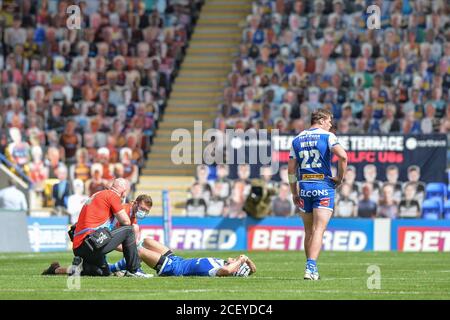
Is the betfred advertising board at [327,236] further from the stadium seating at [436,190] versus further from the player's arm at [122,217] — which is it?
the player's arm at [122,217]

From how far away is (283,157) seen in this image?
3341cm

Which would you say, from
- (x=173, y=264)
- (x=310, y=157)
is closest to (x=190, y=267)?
(x=173, y=264)

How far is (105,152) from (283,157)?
5.02 m

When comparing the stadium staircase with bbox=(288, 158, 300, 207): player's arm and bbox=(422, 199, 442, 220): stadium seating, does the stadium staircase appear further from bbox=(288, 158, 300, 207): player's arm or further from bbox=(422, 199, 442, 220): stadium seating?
bbox=(288, 158, 300, 207): player's arm

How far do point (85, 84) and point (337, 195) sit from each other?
9748mm

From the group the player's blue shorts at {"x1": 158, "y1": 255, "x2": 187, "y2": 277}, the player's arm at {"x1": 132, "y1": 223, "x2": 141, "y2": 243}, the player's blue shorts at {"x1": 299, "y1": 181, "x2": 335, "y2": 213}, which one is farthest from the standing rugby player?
the player's arm at {"x1": 132, "y1": 223, "x2": 141, "y2": 243}

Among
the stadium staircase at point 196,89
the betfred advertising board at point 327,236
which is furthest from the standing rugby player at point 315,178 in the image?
the stadium staircase at point 196,89

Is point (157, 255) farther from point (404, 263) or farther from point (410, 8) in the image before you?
point (410, 8)

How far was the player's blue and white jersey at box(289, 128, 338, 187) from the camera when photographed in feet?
59.0

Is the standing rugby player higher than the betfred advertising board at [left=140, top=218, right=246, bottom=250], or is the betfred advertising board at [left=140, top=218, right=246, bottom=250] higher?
the standing rugby player

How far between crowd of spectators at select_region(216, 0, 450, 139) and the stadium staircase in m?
1.48

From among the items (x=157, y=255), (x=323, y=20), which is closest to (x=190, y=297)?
(x=157, y=255)

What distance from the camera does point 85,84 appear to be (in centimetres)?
3897
